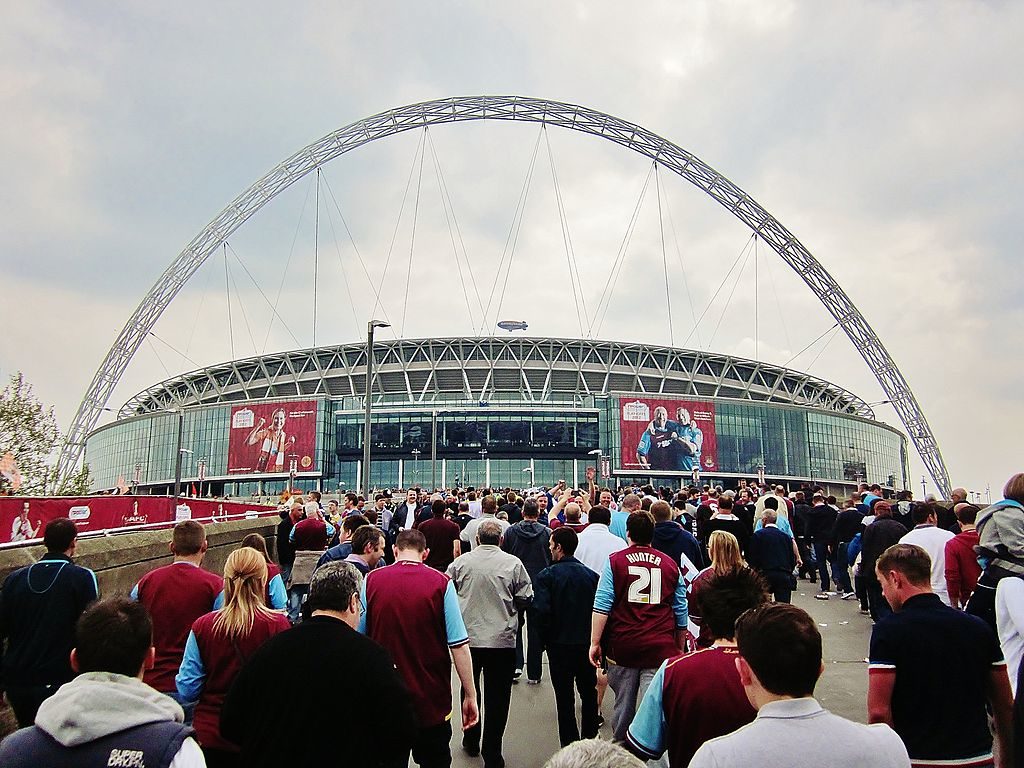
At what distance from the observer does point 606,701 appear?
8641 millimetres

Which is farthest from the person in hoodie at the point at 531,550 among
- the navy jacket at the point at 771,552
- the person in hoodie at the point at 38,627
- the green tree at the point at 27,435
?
the green tree at the point at 27,435

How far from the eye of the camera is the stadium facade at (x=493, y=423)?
84.3 metres

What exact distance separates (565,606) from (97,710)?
4818mm

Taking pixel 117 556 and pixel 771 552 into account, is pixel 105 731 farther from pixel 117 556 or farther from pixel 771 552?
pixel 771 552

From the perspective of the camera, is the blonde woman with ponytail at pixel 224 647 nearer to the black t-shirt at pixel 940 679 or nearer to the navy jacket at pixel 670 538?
the black t-shirt at pixel 940 679

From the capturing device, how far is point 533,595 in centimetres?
711

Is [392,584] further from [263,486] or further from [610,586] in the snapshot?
[263,486]

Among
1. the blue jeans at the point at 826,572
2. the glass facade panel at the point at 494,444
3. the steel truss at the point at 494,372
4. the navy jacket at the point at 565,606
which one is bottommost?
the blue jeans at the point at 826,572

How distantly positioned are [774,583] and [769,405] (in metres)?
83.3

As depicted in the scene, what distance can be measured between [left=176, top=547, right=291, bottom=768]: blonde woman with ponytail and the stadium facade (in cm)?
7418

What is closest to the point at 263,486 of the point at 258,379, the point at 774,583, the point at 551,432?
the point at 258,379

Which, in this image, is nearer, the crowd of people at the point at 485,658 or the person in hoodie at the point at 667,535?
the crowd of people at the point at 485,658

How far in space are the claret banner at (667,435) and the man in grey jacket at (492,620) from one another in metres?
76.9

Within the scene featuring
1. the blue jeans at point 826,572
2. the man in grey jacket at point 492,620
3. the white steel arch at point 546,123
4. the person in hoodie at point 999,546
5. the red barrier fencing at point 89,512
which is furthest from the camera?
the white steel arch at point 546,123
